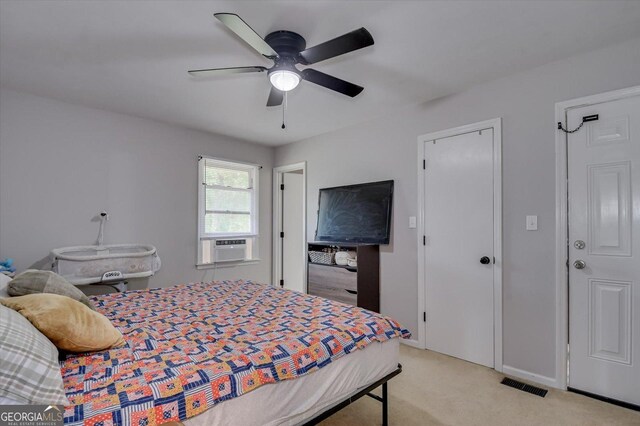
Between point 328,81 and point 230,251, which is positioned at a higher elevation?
point 328,81

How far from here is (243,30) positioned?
164 centimetres

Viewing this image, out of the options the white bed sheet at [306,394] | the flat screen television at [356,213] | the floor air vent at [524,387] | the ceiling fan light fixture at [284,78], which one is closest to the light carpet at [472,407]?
the floor air vent at [524,387]

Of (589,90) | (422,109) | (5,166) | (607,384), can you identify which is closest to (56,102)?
(5,166)

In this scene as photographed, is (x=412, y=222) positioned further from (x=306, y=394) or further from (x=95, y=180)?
(x=95, y=180)

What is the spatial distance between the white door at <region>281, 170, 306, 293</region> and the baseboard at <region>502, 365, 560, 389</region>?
10.0 feet

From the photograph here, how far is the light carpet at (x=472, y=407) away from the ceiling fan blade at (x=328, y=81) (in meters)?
2.21

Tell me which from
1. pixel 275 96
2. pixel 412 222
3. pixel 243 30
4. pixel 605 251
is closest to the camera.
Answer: pixel 243 30

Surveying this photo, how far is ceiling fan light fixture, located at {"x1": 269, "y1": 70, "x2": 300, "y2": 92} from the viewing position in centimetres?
204

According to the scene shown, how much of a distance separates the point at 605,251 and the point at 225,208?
13.5ft

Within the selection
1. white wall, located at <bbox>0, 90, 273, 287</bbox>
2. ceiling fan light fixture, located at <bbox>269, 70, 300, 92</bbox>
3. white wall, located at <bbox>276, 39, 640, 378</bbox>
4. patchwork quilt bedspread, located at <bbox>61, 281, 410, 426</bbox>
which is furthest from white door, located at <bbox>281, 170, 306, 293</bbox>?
ceiling fan light fixture, located at <bbox>269, 70, 300, 92</bbox>

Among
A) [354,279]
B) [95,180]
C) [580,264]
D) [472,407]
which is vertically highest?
[95,180]

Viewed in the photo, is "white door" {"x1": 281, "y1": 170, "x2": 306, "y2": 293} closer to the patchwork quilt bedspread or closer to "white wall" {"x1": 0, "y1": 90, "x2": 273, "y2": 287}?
"white wall" {"x1": 0, "y1": 90, "x2": 273, "y2": 287}

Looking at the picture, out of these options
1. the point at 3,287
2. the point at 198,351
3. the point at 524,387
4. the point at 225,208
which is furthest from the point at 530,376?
the point at 225,208

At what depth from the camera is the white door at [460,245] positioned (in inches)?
112
